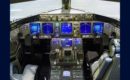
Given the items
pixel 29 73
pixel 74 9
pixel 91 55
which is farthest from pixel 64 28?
pixel 29 73

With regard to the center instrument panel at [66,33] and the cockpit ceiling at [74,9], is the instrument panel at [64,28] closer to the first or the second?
the center instrument panel at [66,33]

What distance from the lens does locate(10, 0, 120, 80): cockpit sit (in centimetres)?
798

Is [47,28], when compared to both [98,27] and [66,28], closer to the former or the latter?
[66,28]

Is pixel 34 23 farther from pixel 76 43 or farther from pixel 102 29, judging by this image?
pixel 102 29

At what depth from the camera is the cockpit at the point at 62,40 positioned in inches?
314

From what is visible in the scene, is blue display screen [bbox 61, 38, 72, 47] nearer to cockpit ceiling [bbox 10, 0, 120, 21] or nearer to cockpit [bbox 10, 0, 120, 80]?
cockpit [bbox 10, 0, 120, 80]

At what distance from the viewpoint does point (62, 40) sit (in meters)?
8.60

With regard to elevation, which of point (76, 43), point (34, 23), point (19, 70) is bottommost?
point (19, 70)
